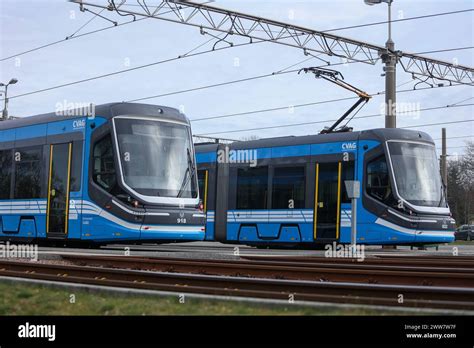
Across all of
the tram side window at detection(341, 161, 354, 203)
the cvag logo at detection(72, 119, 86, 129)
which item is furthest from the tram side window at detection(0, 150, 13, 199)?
the tram side window at detection(341, 161, 354, 203)

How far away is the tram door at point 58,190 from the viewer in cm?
1869

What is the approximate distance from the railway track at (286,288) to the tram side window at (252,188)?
10805 mm

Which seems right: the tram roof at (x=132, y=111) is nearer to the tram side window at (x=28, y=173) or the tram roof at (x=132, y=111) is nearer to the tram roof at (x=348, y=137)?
the tram side window at (x=28, y=173)

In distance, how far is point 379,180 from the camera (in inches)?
776

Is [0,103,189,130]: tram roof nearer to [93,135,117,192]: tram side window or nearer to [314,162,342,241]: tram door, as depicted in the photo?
[93,135,117,192]: tram side window

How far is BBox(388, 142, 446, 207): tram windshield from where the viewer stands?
19.6m

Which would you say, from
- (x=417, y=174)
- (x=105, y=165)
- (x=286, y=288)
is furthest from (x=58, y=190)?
(x=286, y=288)

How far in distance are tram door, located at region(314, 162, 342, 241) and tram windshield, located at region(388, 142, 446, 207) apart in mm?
1596

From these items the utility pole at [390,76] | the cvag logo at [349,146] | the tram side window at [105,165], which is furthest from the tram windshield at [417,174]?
the tram side window at [105,165]

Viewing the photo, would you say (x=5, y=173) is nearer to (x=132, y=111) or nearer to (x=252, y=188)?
(x=132, y=111)
